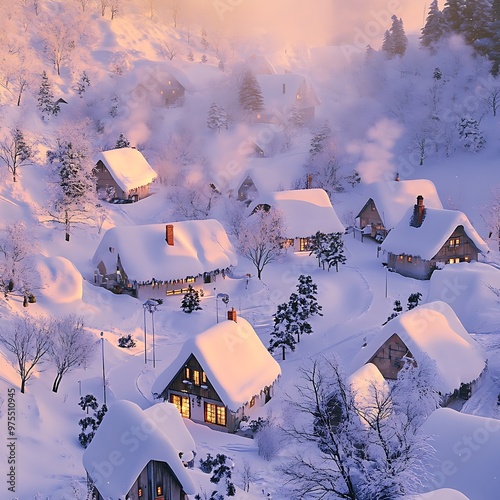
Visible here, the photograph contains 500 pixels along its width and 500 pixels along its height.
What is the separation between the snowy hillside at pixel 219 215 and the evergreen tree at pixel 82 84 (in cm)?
30

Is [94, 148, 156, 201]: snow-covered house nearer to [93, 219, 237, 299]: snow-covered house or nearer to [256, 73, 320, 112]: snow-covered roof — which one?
[93, 219, 237, 299]: snow-covered house

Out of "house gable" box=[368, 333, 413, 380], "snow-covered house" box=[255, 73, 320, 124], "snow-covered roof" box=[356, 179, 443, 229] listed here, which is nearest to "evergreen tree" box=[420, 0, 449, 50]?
"snow-covered house" box=[255, 73, 320, 124]

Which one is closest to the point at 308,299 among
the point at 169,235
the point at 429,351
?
the point at 169,235

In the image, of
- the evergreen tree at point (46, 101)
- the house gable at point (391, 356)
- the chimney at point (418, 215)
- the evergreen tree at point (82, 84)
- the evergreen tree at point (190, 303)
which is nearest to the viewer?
the house gable at point (391, 356)

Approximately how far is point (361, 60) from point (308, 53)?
71.3ft

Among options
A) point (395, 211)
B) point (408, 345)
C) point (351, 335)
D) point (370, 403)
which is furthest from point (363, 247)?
point (370, 403)

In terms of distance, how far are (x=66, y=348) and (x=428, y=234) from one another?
3292cm

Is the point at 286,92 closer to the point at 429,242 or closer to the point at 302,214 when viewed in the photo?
the point at 302,214

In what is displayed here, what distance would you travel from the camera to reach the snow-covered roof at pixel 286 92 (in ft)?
312

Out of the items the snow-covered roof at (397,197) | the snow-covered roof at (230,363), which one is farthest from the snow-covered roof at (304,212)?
the snow-covered roof at (230,363)

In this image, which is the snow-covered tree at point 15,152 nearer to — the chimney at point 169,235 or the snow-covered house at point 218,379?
the chimney at point 169,235

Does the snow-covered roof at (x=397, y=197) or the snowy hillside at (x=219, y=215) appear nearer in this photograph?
the snowy hillside at (x=219, y=215)

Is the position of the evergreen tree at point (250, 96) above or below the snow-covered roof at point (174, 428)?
above

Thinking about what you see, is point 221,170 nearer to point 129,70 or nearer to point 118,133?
point 118,133
